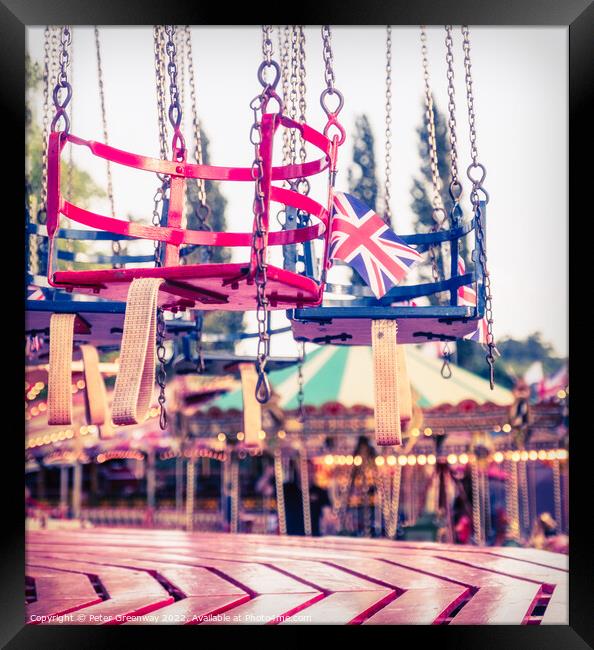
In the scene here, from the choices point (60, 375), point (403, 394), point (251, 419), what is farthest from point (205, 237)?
point (251, 419)

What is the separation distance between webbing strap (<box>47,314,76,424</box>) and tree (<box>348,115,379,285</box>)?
11.3 meters

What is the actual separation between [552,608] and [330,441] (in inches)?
321

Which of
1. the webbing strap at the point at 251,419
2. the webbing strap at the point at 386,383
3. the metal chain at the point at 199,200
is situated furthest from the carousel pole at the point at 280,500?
the webbing strap at the point at 386,383

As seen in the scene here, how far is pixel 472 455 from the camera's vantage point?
503 inches

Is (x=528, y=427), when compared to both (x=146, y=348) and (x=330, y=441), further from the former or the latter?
(x=146, y=348)

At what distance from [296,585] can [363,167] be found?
12.0 metres

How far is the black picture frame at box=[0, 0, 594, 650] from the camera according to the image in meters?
4.97

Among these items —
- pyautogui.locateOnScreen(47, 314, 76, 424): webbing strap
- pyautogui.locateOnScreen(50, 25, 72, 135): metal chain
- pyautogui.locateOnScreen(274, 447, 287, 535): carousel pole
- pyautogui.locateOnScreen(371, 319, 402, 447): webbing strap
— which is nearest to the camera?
pyautogui.locateOnScreen(50, 25, 72, 135): metal chain

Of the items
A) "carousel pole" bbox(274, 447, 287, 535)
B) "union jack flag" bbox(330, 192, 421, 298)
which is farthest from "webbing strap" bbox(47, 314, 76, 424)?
"carousel pole" bbox(274, 447, 287, 535)

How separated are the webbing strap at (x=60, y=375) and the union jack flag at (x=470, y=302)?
182cm

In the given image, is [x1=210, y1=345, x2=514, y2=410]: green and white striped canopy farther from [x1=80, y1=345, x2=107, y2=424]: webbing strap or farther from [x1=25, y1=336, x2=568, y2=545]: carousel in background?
[x1=80, y1=345, x2=107, y2=424]: webbing strap
